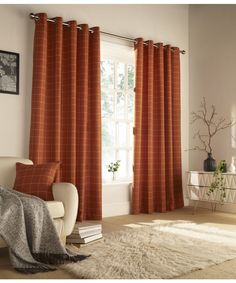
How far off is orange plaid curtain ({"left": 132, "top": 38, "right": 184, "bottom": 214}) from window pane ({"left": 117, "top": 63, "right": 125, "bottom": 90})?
30cm

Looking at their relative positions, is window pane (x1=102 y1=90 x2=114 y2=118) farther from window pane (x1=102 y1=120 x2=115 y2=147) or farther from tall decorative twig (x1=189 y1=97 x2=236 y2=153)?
tall decorative twig (x1=189 y1=97 x2=236 y2=153)

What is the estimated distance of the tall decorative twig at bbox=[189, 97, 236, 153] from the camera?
18.9 feet

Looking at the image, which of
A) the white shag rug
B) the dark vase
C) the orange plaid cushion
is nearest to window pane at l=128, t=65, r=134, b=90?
the dark vase

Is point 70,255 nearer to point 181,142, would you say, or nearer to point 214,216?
point 214,216

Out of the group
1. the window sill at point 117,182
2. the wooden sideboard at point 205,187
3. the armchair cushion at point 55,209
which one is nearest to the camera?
the armchair cushion at point 55,209

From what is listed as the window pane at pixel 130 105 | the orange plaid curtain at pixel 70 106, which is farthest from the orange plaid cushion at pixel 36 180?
the window pane at pixel 130 105

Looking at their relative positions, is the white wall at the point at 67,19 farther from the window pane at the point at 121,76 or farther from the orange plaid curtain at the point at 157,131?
the window pane at the point at 121,76

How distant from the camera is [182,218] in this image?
503 centimetres

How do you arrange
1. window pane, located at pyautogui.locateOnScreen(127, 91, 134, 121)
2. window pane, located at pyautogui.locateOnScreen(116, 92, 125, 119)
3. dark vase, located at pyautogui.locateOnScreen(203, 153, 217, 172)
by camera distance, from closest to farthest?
dark vase, located at pyautogui.locateOnScreen(203, 153, 217, 172) → window pane, located at pyautogui.locateOnScreen(116, 92, 125, 119) → window pane, located at pyautogui.locateOnScreen(127, 91, 134, 121)

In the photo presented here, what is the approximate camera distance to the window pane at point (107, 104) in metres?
5.51

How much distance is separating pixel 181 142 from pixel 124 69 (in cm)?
148

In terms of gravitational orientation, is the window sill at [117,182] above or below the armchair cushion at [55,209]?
above

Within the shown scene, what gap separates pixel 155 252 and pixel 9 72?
263 centimetres

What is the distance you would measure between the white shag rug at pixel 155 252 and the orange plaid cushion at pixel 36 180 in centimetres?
62
